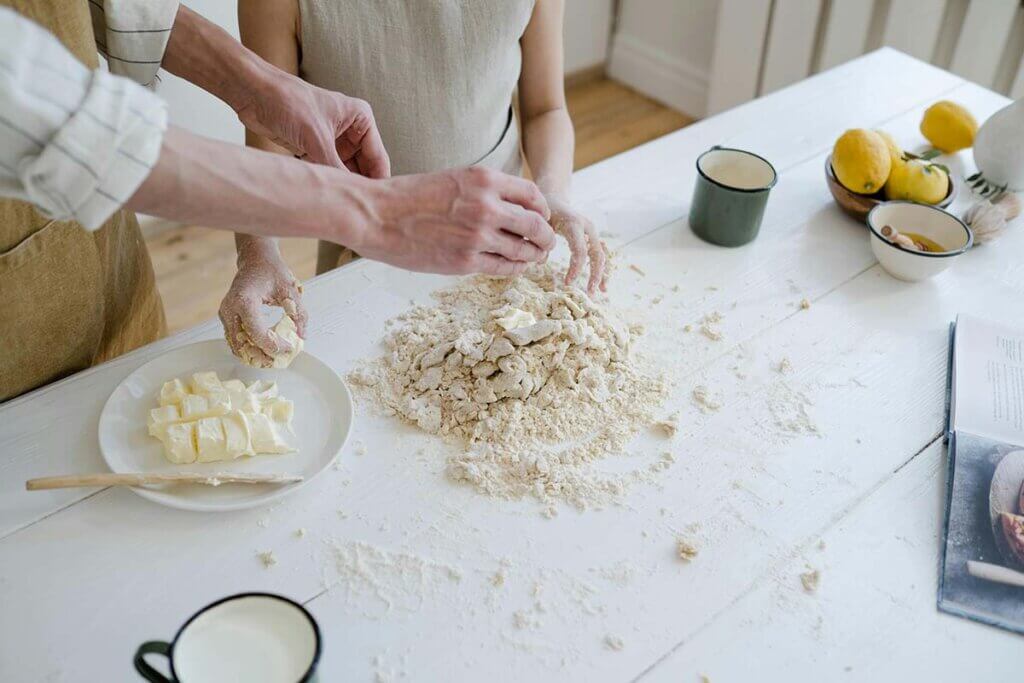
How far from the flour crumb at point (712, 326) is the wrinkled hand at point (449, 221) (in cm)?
33

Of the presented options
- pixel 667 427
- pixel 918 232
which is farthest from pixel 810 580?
pixel 918 232

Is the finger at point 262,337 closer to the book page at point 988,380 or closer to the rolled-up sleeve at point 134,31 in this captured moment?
the rolled-up sleeve at point 134,31

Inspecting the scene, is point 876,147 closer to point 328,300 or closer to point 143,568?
point 328,300

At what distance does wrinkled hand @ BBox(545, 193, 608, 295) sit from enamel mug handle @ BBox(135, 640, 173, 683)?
0.71 meters

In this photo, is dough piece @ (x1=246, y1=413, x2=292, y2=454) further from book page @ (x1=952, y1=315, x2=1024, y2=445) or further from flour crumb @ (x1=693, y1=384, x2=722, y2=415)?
book page @ (x1=952, y1=315, x2=1024, y2=445)

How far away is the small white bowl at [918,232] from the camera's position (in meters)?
1.29

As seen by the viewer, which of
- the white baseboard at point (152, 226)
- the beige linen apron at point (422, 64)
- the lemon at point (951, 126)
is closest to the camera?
the beige linen apron at point (422, 64)

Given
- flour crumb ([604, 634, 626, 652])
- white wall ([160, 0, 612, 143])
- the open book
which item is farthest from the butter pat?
white wall ([160, 0, 612, 143])

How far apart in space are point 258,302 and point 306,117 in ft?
0.79

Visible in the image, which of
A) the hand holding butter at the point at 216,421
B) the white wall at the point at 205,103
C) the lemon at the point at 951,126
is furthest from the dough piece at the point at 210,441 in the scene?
the white wall at the point at 205,103

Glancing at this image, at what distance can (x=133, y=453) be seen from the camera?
3.14 feet

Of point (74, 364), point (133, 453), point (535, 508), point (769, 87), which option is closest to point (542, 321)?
point (535, 508)

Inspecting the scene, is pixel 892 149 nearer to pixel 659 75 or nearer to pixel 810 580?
pixel 810 580

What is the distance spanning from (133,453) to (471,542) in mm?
377
